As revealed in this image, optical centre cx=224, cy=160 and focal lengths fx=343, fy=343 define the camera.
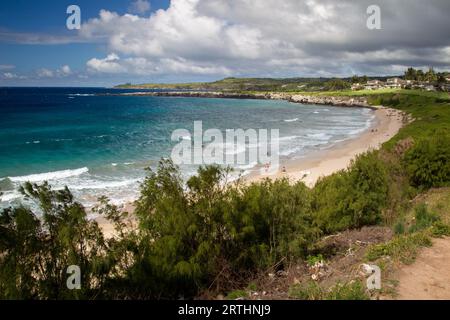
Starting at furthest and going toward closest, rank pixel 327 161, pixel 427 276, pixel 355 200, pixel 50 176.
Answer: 1. pixel 327 161
2. pixel 50 176
3. pixel 355 200
4. pixel 427 276

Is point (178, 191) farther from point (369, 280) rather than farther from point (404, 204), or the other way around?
point (404, 204)

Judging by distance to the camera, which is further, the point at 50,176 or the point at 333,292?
the point at 50,176

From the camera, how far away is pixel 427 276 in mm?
8609

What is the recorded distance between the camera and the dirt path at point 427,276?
7.84m

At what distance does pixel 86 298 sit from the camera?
8.09m

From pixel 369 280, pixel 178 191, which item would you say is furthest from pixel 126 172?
pixel 369 280

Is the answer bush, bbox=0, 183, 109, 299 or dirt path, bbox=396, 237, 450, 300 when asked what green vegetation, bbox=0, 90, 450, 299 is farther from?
dirt path, bbox=396, 237, 450, 300

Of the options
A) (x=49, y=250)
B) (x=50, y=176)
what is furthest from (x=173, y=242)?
(x=50, y=176)

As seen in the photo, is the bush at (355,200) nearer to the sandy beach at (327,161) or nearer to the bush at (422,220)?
the bush at (422,220)

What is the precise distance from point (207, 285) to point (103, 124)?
209ft

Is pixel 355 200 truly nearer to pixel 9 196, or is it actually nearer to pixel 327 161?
pixel 327 161

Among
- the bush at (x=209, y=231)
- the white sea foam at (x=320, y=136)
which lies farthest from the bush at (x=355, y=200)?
the white sea foam at (x=320, y=136)

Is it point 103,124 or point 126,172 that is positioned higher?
point 103,124
